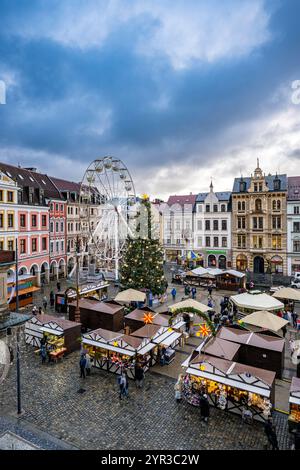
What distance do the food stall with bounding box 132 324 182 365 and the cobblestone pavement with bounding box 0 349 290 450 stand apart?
5.65 ft

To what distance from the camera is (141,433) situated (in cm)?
1058

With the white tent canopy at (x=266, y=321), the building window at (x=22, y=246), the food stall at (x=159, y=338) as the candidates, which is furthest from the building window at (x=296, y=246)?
the building window at (x=22, y=246)

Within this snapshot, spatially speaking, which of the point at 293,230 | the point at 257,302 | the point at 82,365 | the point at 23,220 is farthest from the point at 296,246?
the point at 82,365

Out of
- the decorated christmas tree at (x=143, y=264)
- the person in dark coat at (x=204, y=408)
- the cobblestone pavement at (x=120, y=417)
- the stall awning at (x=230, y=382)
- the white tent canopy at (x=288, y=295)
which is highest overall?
the decorated christmas tree at (x=143, y=264)

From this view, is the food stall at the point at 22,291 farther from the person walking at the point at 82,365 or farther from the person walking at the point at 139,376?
the person walking at the point at 139,376

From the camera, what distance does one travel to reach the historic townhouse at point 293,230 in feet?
138

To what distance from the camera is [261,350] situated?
15055 millimetres

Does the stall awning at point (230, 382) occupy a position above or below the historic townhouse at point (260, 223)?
below

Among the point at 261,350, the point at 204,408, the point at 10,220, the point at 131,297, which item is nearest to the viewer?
the point at 204,408

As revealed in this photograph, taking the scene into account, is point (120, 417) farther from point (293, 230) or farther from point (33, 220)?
point (293, 230)

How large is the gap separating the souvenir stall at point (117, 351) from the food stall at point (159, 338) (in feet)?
1.43

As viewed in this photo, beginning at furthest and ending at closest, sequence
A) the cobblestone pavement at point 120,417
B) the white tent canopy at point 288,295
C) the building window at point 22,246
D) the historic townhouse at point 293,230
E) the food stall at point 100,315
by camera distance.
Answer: the historic townhouse at point 293,230 < the building window at point 22,246 < the white tent canopy at point 288,295 < the food stall at point 100,315 < the cobblestone pavement at point 120,417

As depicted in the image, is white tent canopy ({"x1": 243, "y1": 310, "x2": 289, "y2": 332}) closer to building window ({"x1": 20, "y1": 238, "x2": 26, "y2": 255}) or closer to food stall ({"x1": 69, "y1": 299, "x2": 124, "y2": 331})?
food stall ({"x1": 69, "y1": 299, "x2": 124, "y2": 331})

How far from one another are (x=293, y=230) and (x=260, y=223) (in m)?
4.64
